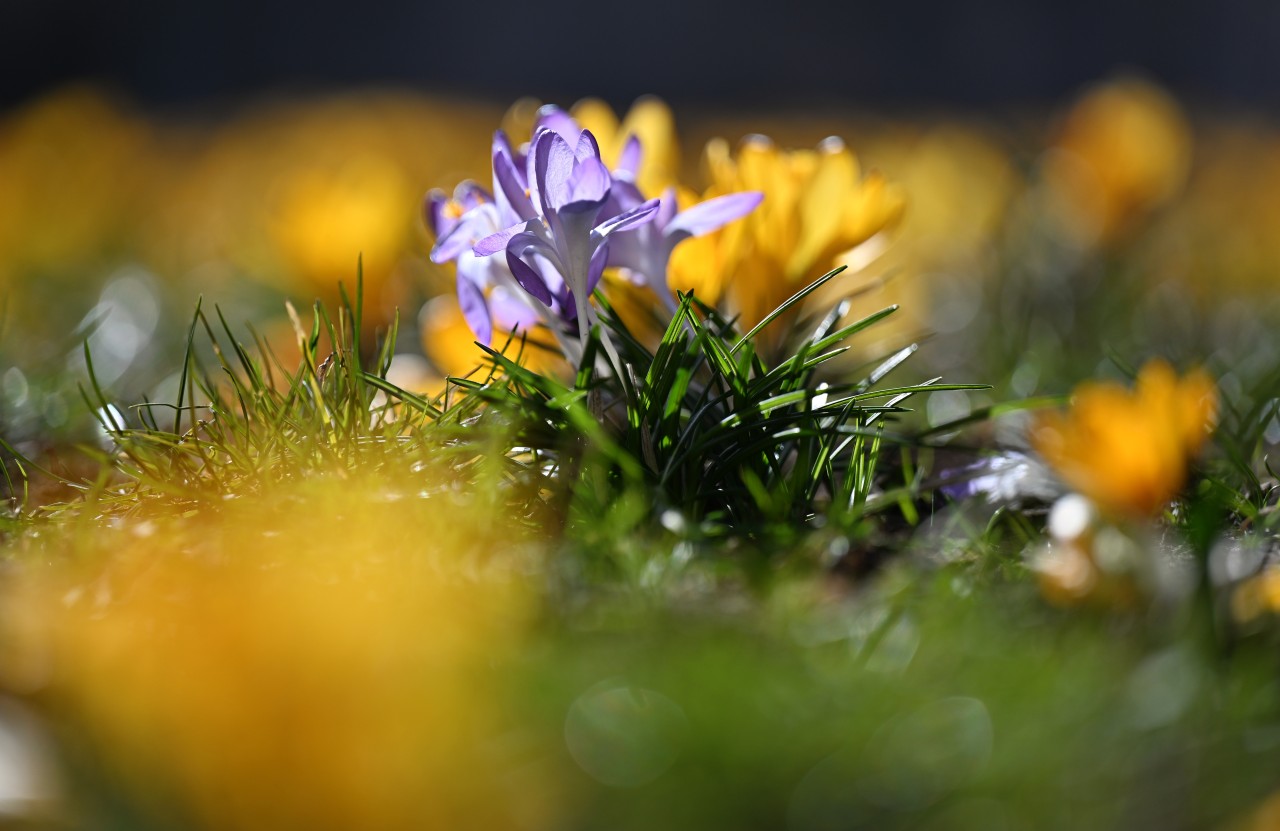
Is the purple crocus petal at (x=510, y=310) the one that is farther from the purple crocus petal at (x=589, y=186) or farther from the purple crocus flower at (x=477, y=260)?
the purple crocus petal at (x=589, y=186)

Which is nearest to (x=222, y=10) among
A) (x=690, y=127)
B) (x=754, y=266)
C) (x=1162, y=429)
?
(x=690, y=127)

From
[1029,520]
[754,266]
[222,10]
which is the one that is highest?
[222,10]

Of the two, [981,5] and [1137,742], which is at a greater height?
[981,5]

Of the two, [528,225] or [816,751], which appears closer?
[816,751]

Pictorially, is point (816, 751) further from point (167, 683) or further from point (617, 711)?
point (167, 683)

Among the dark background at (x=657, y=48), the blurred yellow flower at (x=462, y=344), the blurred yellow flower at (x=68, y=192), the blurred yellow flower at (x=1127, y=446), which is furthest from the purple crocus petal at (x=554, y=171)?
the dark background at (x=657, y=48)

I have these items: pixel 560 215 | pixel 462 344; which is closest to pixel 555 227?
pixel 560 215
